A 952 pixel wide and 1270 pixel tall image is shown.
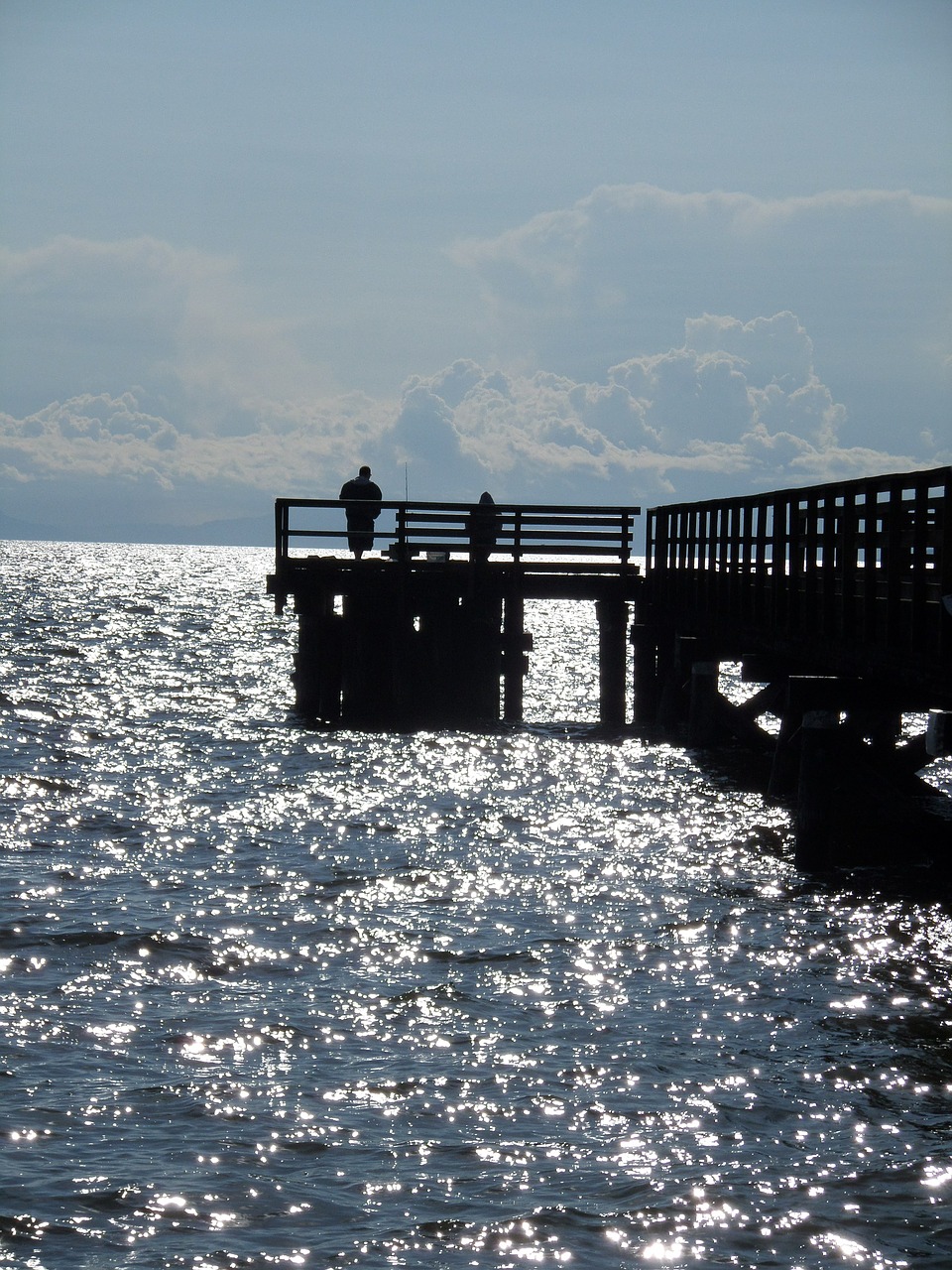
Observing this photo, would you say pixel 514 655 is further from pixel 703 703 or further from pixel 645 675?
pixel 703 703

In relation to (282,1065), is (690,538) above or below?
above

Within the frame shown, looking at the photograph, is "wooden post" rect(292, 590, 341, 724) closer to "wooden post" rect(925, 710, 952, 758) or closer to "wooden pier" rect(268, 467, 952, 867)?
"wooden pier" rect(268, 467, 952, 867)

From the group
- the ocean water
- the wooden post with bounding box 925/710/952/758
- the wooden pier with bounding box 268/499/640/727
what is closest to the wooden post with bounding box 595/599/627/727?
the wooden pier with bounding box 268/499/640/727

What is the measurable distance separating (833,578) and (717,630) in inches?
207

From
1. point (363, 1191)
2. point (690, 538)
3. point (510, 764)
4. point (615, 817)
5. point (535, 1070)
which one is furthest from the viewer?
point (690, 538)

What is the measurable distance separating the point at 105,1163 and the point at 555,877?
6719 millimetres

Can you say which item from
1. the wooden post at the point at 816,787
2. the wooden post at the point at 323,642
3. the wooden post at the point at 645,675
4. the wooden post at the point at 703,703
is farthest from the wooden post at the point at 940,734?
the wooden post at the point at 323,642

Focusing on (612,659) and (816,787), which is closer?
(816,787)

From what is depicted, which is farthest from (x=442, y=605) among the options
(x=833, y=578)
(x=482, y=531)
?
(x=833, y=578)

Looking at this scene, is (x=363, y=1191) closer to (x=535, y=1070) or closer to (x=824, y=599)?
(x=535, y=1070)

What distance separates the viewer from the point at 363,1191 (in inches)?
266

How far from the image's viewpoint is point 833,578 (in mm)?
15203

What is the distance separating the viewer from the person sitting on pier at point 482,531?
23.9 metres

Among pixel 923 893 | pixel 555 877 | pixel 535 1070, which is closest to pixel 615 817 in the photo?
pixel 555 877
